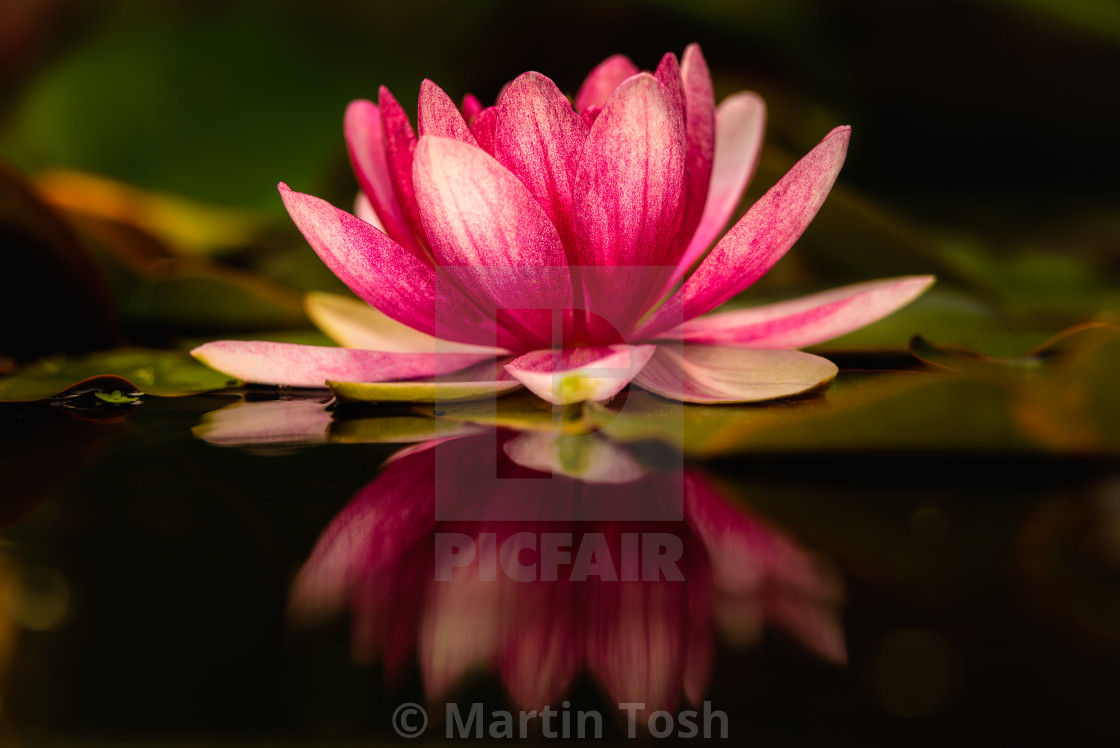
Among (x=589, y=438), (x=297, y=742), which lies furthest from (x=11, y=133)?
(x=297, y=742)

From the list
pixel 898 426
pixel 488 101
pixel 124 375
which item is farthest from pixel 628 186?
pixel 488 101

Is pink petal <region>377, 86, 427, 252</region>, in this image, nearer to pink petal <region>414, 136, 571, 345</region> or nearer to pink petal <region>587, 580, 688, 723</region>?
pink petal <region>414, 136, 571, 345</region>

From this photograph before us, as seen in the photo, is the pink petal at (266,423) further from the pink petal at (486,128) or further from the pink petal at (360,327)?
the pink petal at (486,128)

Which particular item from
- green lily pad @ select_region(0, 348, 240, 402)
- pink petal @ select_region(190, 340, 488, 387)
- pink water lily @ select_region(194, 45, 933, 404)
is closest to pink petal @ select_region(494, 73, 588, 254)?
pink water lily @ select_region(194, 45, 933, 404)

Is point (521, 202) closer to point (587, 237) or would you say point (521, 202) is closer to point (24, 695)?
point (587, 237)

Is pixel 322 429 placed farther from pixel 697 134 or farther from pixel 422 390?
pixel 697 134

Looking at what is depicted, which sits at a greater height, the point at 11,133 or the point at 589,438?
the point at 11,133
